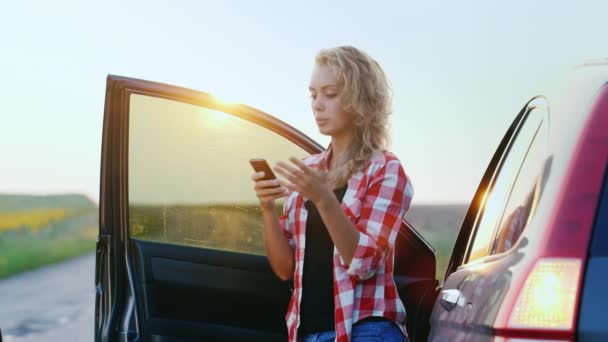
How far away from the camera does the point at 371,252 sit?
2.44 m

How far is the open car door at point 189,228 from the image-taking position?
3180 millimetres

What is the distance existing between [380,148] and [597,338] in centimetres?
126

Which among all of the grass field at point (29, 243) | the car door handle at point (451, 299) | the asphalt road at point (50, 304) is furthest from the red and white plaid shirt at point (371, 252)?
the grass field at point (29, 243)

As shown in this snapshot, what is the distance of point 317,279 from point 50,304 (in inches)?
938

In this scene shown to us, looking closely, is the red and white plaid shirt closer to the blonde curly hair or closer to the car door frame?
the blonde curly hair

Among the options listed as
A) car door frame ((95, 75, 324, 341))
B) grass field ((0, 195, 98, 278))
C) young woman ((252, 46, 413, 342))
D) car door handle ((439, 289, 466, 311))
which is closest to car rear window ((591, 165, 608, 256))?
car door handle ((439, 289, 466, 311))

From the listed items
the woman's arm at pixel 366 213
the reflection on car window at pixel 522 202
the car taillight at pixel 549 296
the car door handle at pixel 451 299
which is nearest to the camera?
the car taillight at pixel 549 296

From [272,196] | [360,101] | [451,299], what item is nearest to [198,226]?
[272,196]

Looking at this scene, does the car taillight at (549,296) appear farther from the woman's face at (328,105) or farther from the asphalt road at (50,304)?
the asphalt road at (50,304)

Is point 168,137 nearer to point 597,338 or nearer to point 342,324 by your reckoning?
point 342,324

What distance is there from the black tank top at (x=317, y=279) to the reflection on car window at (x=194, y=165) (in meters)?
0.58

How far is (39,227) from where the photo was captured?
28.8 metres

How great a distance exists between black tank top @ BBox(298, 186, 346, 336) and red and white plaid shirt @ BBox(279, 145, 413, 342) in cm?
2

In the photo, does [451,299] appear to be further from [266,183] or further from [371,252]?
[266,183]
